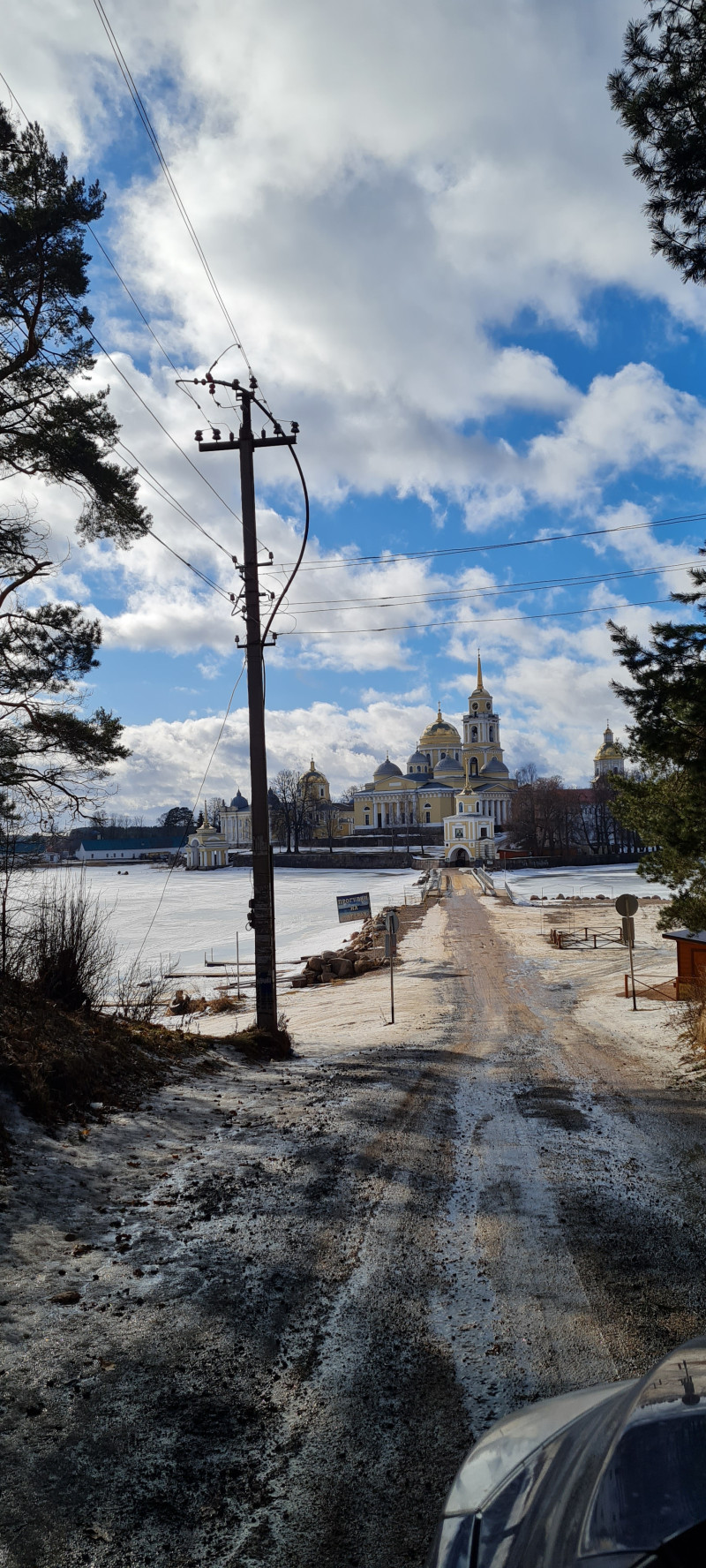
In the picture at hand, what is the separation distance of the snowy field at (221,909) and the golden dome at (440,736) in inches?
1624

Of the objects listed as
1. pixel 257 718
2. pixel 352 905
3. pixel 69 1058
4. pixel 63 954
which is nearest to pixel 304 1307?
pixel 69 1058

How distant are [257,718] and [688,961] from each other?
1119 centimetres

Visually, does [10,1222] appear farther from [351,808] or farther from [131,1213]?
[351,808]

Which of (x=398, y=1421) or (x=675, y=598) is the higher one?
(x=675, y=598)

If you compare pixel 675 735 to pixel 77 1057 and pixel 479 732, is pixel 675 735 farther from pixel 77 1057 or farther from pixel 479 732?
pixel 479 732

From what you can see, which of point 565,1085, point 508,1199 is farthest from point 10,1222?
point 565,1085

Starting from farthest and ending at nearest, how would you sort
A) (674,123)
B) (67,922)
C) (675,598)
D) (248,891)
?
(248,891) < (67,922) < (675,598) < (674,123)

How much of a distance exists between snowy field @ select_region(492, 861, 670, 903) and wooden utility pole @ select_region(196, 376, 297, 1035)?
3983cm

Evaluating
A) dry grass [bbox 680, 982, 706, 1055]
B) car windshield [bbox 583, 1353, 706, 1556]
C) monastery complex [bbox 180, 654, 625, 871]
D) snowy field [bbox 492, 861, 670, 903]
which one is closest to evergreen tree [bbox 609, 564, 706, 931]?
dry grass [bbox 680, 982, 706, 1055]

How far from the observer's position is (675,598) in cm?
832

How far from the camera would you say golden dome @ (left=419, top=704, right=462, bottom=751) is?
441ft

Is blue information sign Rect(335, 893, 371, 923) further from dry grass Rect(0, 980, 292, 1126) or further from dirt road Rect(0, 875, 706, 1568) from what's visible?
dirt road Rect(0, 875, 706, 1568)

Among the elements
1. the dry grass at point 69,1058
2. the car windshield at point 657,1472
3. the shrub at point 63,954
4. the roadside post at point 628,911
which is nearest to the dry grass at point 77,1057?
the dry grass at point 69,1058

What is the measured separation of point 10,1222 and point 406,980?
19660mm
